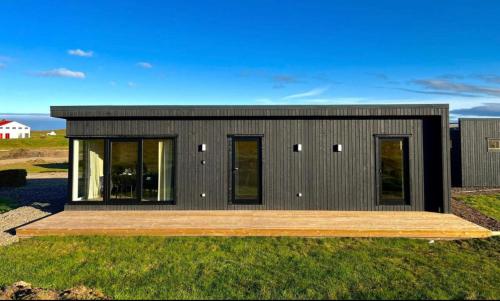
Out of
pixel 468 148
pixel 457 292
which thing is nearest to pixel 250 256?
pixel 457 292

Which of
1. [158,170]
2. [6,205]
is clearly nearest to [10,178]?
[6,205]

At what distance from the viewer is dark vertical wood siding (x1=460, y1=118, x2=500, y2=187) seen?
1427 centimetres

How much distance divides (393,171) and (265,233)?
3.98 metres

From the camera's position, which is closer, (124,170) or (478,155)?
(124,170)

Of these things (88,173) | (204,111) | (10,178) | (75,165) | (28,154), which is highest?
(204,111)

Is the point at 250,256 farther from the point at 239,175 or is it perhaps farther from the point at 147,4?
the point at 147,4

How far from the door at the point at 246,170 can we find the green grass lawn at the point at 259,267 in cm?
240

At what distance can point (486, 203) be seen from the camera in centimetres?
1007

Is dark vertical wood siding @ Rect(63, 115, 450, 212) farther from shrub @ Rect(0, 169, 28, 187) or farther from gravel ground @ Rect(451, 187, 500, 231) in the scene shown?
shrub @ Rect(0, 169, 28, 187)

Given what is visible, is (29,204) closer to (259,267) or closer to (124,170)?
(124,170)

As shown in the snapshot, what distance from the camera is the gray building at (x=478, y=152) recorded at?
14273 mm

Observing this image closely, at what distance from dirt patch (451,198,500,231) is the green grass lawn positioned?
1349 millimetres

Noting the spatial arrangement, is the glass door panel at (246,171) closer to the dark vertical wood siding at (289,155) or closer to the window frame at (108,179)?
the dark vertical wood siding at (289,155)

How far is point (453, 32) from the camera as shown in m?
19.0
